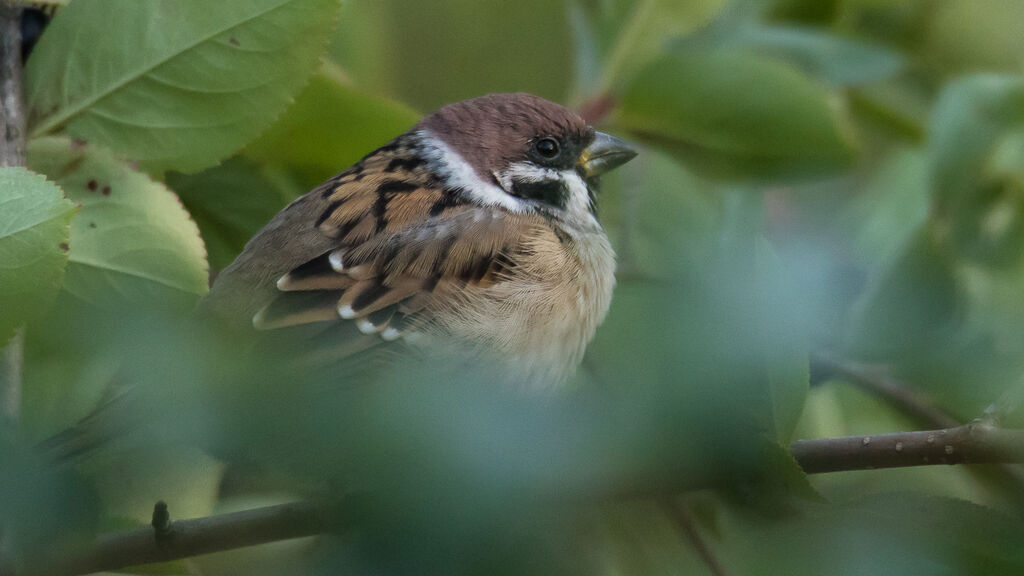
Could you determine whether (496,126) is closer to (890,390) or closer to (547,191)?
(547,191)

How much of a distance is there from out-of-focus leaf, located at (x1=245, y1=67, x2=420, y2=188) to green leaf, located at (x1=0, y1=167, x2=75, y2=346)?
0.52 metres

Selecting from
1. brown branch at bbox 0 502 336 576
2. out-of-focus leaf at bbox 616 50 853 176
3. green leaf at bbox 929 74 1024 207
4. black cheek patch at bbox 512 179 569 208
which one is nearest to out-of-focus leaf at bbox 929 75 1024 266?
green leaf at bbox 929 74 1024 207

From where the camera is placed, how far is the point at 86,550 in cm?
54

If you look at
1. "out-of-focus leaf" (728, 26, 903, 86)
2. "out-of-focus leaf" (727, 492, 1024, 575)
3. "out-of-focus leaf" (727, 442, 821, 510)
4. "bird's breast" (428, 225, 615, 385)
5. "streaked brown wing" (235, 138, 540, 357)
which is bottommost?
"bird's breast" (428, 225, 615, 385)

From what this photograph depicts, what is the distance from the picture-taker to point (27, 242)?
2.75 ft

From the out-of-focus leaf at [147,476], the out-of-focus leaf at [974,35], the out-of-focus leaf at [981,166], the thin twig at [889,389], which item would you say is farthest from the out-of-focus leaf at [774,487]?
the out-of-focus leaf at [974,35]

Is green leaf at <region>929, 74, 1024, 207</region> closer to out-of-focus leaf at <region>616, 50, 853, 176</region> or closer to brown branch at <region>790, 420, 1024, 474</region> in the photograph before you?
out-of-focus leaf at <region>616, 50, 853, 176</region>

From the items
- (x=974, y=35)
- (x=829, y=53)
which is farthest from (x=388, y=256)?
(x=974, y=35)

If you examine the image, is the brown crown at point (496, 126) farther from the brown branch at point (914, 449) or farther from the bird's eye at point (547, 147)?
the brown branch at point (914, 449)

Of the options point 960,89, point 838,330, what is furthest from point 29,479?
point 960,89

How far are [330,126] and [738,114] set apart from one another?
650mm

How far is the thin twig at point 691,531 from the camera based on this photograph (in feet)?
1.81

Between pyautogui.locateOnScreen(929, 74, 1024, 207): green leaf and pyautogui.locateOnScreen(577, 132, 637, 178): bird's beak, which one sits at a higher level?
pyautogui.locateOnScreen(929, 74, 1024, 207): green leaf

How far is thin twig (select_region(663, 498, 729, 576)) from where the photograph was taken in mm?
551
